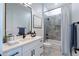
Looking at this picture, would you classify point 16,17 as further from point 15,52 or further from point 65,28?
point 65,28

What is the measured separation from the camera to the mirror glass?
59.6 inches

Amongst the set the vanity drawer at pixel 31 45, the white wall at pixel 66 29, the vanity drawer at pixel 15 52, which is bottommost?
the vanity drawer at pixel 15 52

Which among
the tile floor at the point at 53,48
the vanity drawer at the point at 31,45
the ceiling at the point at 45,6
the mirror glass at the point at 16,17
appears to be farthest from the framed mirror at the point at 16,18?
the tile floor at the point at 53,48

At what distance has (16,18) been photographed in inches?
61.4

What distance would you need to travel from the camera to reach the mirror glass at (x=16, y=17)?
151 centimetres

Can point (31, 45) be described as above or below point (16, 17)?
below

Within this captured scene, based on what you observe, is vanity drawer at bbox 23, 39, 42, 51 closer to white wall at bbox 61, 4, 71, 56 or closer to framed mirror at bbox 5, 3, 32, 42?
framed mirror at bbox 5, 3, 32, 42

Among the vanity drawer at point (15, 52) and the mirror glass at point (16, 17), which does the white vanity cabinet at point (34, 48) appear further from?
the mirror glass at point (16, 17)

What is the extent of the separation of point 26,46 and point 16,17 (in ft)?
1.56

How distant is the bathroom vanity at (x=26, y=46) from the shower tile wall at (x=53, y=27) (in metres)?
0.17

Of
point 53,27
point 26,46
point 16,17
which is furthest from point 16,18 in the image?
point 53,27

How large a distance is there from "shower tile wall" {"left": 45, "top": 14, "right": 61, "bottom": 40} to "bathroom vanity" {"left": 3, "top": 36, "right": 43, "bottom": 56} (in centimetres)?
17

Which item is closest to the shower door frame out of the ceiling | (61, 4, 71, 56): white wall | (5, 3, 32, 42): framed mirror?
(61, 4, 71, 56): white wall

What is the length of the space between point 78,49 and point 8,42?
0.97 m
